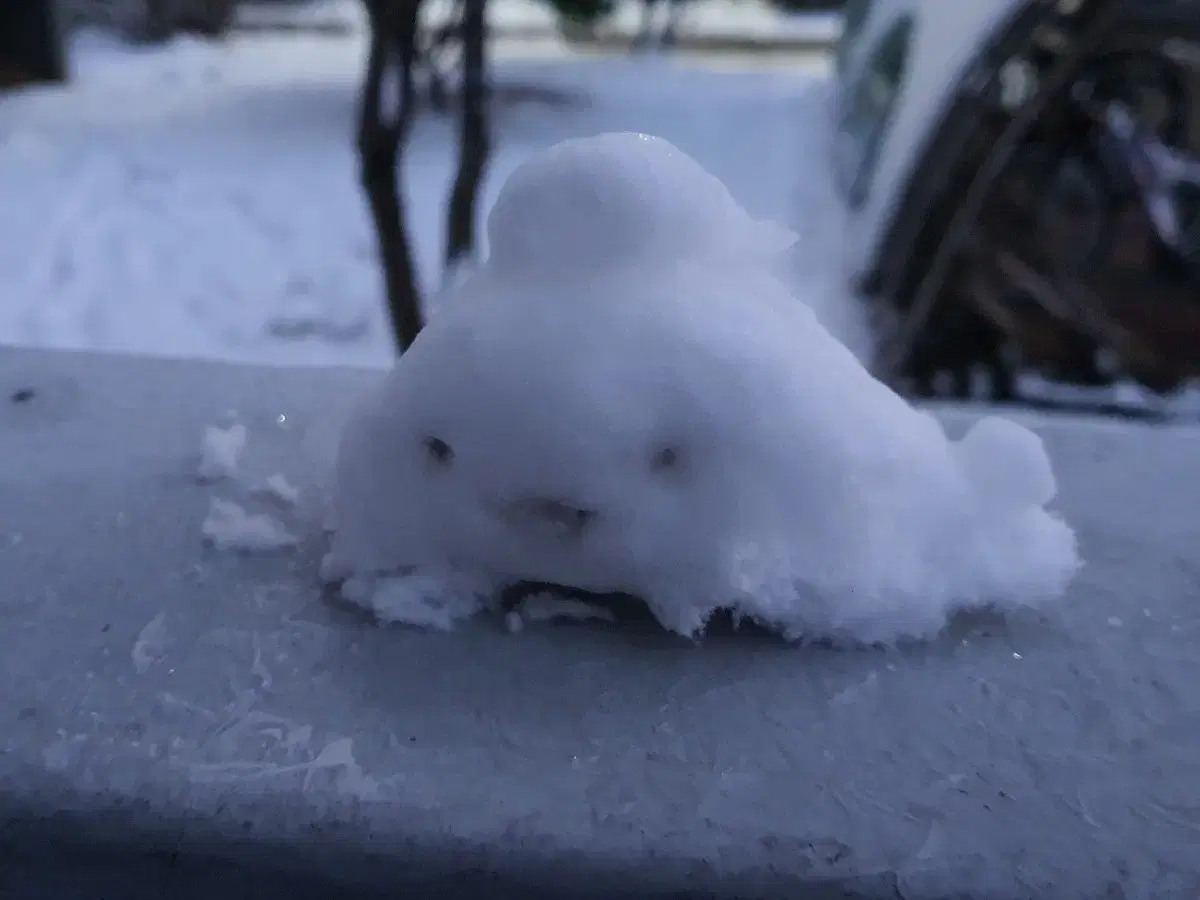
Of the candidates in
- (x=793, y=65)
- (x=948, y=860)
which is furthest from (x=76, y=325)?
(x=793, y=65)

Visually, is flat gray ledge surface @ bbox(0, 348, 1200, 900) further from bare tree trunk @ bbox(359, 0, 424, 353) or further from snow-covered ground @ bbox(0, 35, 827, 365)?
snow-covered ground @ bbox(0, 35, 827, 365)

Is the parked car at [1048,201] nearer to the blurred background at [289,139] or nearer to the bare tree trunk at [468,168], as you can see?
the blurred background at [289,139]

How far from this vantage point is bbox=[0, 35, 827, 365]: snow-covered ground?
247 cm

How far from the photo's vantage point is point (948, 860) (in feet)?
1.39

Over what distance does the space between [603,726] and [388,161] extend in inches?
43.6

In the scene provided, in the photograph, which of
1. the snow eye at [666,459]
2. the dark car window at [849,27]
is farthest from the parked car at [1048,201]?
the snow eye at [666,459]

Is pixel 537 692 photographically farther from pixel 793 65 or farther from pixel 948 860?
pixel 793 65

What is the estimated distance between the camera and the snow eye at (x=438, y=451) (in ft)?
1.76

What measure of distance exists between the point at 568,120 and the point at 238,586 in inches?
141

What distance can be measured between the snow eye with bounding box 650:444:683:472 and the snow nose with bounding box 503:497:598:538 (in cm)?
4

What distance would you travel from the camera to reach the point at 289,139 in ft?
12.1

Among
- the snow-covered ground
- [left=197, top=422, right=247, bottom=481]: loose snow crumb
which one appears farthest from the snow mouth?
the snow-covered ground

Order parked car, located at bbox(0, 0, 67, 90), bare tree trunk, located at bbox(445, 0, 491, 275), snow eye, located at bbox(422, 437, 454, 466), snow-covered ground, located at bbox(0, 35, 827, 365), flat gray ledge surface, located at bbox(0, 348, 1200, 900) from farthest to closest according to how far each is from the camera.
Result: parked car, located at bbox(0, 0, 67, 90), snow-covered ground, located at bbox(0, 35, 827, 365), bare tree trunk, located at bbox(445, 0, 491, 275), snow eye, located at bbox(422, 437, 454, 466), flat gray ledge surface, located at bbox(0, 348, 1200, 900)

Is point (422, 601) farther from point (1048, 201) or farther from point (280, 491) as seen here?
point (1048, 201)
